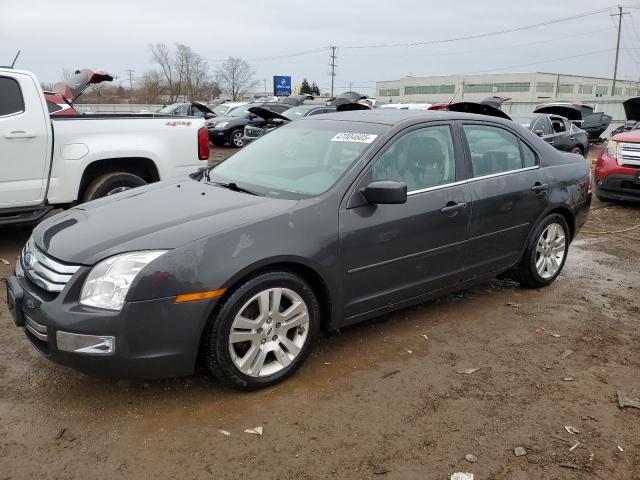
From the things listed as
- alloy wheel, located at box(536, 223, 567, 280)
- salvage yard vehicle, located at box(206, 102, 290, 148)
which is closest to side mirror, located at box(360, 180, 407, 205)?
alloy wheel, located at box(536, 223, 567, 280)

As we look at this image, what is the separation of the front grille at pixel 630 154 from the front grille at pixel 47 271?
839 cm

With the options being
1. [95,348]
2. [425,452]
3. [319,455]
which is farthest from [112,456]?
[425,452]

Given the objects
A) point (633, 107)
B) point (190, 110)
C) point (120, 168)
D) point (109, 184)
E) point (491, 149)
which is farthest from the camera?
point (190, 110)

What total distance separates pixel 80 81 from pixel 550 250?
7484 millimetres

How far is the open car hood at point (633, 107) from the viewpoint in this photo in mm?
12841

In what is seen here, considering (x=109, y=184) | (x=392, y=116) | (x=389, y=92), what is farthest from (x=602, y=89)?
(x=392, y=116)

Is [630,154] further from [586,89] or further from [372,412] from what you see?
[586,89]

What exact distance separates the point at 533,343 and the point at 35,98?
16.9ft

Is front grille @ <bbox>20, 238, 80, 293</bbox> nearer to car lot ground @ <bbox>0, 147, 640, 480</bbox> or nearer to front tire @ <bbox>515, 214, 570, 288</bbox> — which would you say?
car lot ground @ <bbox>0, 147, 640, 480</bbox>

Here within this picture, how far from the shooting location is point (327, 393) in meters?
3.16

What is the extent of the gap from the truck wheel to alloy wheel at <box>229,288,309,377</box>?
335 cm

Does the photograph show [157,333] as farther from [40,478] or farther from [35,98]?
[35,98]

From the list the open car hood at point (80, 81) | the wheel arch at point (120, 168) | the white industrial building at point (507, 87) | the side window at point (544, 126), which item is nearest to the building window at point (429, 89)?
the white industrial building at point (507, 87)

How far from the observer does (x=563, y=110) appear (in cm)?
1850
